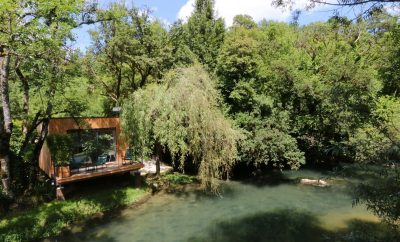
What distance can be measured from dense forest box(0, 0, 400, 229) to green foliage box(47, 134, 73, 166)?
1.16 m

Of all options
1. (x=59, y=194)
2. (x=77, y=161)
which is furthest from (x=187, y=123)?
(x=59, y=194)

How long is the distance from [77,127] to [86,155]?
66.0 inches

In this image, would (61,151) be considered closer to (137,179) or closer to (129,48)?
(137,179)

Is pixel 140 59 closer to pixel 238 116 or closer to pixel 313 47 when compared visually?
pixel 238 116

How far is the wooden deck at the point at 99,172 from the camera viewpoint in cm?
1669

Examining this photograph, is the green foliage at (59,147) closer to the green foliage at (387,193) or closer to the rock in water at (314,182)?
the green foliage at (387,193)

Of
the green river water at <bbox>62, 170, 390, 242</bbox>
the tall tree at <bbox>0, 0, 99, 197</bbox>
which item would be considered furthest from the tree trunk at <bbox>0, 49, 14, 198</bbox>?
the green river water at <bbox>62, 170, 390, 242</bbox>

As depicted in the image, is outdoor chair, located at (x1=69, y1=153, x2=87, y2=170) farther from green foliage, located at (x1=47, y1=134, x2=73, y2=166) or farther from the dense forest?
the dense forest

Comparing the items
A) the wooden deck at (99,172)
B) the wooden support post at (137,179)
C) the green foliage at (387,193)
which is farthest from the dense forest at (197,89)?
the wooden support post at (137,179)

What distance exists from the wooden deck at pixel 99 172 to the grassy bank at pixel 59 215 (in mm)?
980

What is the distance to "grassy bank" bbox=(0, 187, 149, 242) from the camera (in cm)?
1337

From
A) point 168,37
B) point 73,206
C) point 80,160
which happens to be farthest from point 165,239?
point 168,37

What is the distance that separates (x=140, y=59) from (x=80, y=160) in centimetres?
966

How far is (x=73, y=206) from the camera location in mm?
15898
